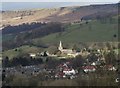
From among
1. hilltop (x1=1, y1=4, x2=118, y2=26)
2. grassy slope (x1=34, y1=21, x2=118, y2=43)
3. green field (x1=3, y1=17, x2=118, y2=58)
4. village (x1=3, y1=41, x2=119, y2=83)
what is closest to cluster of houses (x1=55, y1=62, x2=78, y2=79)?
village (x1=3, y1=41, x2=119, y2=83)

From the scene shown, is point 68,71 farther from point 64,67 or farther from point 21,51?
point 21,51

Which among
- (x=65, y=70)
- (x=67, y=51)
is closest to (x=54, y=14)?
(x=67, y=51)

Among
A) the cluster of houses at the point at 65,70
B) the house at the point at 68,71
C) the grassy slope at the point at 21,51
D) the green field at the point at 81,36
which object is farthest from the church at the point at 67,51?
the house at the point at 68,71

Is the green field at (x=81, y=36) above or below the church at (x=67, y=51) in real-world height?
above

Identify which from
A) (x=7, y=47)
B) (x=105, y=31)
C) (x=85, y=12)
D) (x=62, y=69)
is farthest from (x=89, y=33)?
(x=85, y=12)

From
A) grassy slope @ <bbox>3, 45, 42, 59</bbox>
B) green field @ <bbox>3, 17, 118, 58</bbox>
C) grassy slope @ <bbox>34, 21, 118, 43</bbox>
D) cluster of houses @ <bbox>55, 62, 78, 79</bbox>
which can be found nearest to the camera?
cluster of houses @ <bbox>55, 62, 78, 79</bbox>

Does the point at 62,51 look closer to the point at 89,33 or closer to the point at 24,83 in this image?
→ the point at 89,33

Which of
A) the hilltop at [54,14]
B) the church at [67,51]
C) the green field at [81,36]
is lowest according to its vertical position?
the hilltop at [54,14]

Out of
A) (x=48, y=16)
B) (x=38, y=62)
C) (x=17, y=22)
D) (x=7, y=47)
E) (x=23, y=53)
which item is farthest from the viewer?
(x=48, y=16)

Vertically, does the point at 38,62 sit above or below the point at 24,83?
below

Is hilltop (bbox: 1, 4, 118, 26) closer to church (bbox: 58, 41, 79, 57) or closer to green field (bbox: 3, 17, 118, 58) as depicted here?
green field (bbox: 3, 17, 118, 58)

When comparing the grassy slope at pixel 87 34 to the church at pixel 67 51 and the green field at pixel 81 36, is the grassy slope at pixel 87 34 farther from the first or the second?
the church at pixel 67 51
